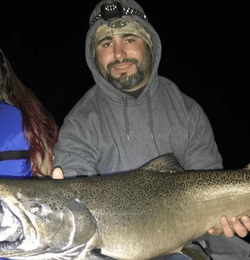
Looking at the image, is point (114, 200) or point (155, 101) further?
point (155, 101)

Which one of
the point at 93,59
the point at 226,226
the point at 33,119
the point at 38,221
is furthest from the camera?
the point at 93,59

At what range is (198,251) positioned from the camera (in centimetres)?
273

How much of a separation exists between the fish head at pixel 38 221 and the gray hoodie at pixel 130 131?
101 cm

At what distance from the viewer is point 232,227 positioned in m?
2.93

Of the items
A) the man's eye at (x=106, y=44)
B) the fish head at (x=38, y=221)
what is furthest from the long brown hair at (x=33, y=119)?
the fish head at (x=38, y=221)

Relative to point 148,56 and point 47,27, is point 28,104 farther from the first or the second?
point 47,27

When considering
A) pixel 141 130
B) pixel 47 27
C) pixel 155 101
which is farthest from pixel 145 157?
pixel 47 27

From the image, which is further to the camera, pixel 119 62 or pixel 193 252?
pixel 119 62

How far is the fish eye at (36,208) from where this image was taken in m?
2.02

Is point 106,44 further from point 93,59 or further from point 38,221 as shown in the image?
point 38,221

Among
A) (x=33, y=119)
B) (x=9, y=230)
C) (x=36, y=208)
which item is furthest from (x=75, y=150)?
(x=9, y=230)

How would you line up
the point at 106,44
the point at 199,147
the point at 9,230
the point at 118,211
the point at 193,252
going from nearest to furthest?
the point at 9,230
the point at 118,211
the point at 193,252
the point at 199,147
the point at 106,44

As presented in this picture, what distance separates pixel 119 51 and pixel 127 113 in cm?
64

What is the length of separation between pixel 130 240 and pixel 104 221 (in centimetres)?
24
